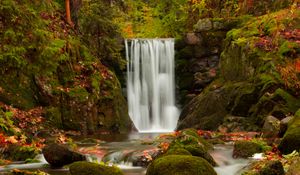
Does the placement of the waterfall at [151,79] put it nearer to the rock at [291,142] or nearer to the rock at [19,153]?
the rock at [19,153]

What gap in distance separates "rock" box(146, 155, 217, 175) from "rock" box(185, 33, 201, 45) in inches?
635

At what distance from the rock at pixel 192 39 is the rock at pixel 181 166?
52.9 ft

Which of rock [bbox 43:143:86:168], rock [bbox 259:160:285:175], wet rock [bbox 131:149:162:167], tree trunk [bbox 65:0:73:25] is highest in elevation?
tree trunk [bbox 65:0:73:25]

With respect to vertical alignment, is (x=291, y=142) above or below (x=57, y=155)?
above

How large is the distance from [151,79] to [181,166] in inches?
646

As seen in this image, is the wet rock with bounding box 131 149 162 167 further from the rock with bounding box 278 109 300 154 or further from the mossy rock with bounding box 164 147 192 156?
the rock with bounding box 278 109 300 154

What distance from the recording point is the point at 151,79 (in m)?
23.2

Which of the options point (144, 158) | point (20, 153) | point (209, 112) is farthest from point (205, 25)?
point (20, 153)

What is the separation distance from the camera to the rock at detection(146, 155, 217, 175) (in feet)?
22.3

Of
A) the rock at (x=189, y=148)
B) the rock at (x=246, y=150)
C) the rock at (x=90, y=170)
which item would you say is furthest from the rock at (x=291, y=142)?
the rock at (x=90, y=170)

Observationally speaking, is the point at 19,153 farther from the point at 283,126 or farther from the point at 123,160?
the point at 283,126

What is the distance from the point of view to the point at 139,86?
75.7ft

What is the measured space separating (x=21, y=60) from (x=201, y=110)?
7.83 metres

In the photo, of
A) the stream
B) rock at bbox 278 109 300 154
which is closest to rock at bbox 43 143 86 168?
the stream
